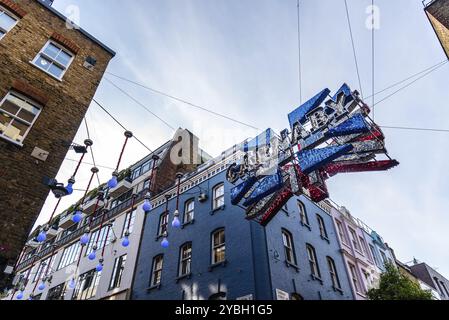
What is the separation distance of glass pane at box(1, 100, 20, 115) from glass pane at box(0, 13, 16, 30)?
3.31 metres

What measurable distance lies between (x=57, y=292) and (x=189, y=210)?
51.6ft

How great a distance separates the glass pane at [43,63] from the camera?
1059cm

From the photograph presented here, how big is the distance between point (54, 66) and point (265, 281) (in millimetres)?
12981

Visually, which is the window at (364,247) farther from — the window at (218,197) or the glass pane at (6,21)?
the glass pane at (6,21)

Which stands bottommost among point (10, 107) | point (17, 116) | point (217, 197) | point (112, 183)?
point (112, 183)

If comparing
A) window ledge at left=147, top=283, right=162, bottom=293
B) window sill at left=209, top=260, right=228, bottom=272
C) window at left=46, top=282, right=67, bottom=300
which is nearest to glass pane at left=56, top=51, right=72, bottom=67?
window sill at left=209, top=260, right=228, bottom=272

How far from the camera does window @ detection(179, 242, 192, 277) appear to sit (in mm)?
16692

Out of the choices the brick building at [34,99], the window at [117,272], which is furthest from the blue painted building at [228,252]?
the brick building at [34,99]

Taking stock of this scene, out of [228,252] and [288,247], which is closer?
[228,252]

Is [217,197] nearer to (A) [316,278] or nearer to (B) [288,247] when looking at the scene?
(B) [288,247]

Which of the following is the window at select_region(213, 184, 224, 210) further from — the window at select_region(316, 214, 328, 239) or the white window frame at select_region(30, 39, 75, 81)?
the white window frame at select_region(30, 39, 75, 81)

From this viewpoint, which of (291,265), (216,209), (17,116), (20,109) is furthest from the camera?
(216,209)

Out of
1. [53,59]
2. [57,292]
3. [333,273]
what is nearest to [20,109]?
[53,59]

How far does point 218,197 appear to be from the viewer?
1823 cm
